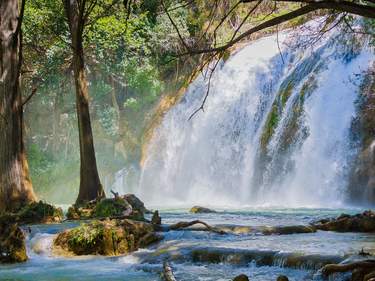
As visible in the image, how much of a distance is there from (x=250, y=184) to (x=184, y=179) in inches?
165

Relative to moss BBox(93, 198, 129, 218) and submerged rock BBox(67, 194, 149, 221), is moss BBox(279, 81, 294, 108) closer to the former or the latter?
submerged rock BBox(67, 194, 149, 221)

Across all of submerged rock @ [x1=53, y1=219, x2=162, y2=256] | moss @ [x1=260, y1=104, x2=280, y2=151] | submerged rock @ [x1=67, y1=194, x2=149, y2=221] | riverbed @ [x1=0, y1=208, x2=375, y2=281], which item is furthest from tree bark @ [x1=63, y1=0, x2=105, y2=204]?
moss @ [x1=260, y1=104, x2=280, y2=151]

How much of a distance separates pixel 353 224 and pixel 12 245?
17.3ft

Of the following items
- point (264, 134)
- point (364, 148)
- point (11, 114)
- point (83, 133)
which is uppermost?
point (264, 134)

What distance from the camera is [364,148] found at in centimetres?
1775

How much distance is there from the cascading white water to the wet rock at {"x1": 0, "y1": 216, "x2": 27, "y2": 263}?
1043 cm

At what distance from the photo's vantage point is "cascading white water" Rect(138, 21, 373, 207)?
18.7 m

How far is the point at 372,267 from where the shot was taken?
19.3 feet

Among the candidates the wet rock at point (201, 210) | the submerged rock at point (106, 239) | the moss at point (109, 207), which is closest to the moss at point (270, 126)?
the wet rock at point (201, 210)

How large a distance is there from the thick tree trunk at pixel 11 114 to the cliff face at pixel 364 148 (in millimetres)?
8780

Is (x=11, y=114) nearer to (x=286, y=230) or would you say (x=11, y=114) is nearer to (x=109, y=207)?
(x=109, y=207)

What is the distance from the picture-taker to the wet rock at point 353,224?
32.9 feet

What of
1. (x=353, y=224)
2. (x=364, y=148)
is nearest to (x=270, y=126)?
(x=364, y=148)

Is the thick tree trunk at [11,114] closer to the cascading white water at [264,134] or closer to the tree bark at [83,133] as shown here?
the tree bark at [83,133]
